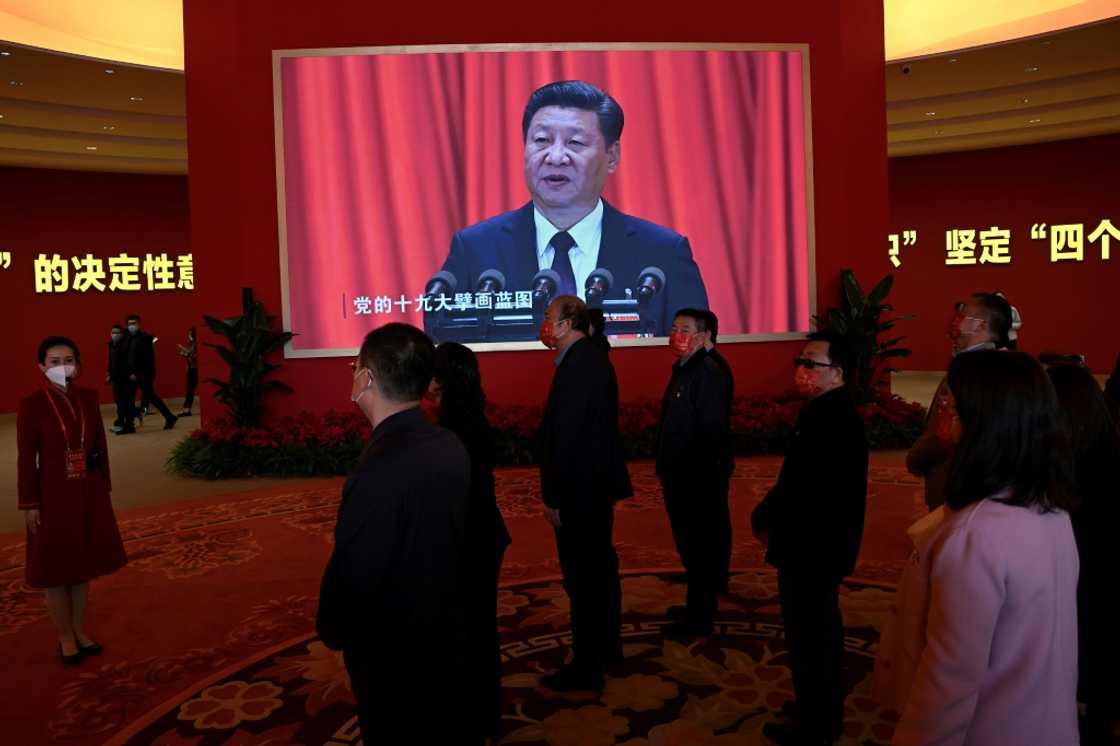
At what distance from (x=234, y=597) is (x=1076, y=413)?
3.85 m

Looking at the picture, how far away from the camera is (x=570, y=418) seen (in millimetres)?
3295

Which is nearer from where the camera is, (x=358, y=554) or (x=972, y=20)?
(x=358, y=554)

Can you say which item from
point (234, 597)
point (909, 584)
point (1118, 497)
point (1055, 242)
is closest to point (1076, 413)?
point (1118, 497)

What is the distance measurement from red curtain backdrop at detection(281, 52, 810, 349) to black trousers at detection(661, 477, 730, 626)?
4.71 metres

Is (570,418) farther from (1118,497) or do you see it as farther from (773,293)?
(773,293)

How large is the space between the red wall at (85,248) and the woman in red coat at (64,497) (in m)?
11.3

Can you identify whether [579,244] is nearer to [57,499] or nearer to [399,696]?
[57,499]

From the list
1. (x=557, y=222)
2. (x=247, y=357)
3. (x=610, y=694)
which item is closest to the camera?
(x=610, y=694)

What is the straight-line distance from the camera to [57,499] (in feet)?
12.2

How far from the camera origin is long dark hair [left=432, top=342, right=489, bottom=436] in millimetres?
2820

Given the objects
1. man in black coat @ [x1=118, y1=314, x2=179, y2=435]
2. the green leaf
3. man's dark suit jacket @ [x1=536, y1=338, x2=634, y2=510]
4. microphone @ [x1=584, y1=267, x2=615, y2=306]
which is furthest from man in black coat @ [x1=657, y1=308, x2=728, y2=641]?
man in black coat @ [x1=118, y1=314, x2=179, y2=435]

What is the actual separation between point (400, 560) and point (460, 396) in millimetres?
1020

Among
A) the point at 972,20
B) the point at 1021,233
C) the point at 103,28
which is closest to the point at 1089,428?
the point at 972,20

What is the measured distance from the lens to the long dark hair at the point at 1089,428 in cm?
225
